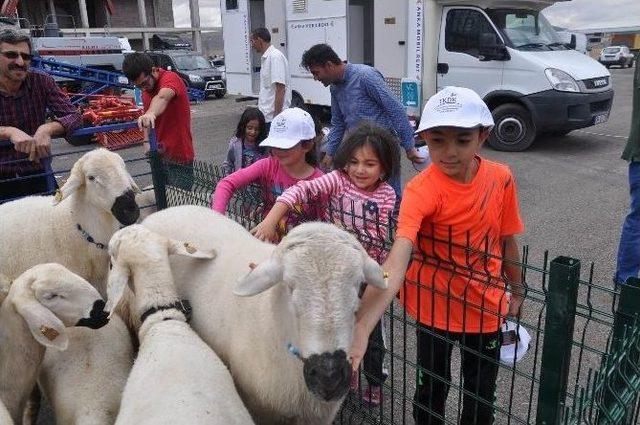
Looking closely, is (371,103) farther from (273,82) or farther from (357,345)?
(357,345)

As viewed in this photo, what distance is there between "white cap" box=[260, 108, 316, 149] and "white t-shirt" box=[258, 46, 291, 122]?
12.8ft

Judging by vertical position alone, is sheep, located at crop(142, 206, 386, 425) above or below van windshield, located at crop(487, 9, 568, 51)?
below

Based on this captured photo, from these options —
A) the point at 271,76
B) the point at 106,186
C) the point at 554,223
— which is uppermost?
the point at 271,76

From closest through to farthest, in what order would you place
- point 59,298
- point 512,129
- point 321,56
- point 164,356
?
point 164,356, point 59,298, point 321,56, point 512,129

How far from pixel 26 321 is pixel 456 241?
1892 mm

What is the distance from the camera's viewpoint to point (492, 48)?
9430 millimetres

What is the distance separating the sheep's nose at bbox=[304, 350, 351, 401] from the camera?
163cm

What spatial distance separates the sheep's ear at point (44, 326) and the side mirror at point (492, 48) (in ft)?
29.1

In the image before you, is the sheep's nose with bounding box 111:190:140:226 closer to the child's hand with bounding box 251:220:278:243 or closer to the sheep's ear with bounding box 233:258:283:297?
the child's hand with bounding box 251:220:278:243

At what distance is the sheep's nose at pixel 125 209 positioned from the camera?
3.07 meters

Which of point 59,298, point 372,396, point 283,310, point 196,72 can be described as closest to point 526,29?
point 372,396

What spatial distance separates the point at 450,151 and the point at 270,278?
2.93 feet

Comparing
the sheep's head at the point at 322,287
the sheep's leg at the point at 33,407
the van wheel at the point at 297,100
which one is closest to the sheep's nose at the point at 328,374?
the sheep's head at the point at 322,287

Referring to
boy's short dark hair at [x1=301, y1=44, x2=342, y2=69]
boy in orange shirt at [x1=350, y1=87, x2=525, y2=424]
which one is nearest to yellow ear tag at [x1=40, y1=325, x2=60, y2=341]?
boy in orange shirt at [x1=350, y1=87, x2=525, y2=424]
